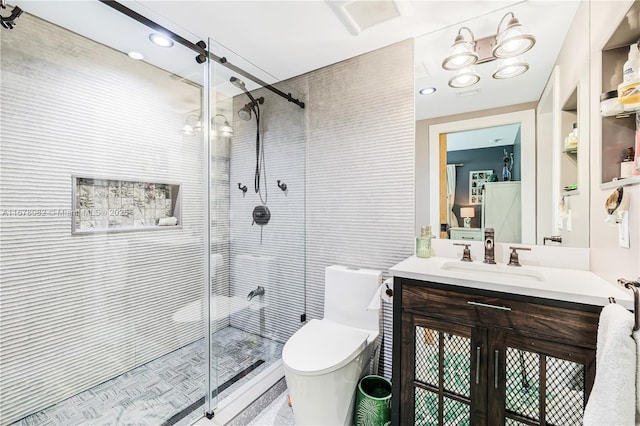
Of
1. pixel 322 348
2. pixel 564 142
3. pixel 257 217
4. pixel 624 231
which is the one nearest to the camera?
pixel 624 231

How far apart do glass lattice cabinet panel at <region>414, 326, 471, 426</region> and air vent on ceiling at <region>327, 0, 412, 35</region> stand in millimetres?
1673

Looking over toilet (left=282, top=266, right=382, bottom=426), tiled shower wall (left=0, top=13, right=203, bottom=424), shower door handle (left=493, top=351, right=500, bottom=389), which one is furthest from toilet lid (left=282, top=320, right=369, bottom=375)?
tiled shower wall (left=0, top=13, right=203, bottom=424)

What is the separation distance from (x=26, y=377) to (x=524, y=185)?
9.98 ft

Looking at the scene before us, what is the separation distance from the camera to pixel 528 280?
1.19 m

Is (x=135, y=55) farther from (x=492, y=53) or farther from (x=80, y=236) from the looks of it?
(x=492, y=53)

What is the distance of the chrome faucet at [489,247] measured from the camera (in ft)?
4.94

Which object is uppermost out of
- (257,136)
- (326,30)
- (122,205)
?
(326,30)

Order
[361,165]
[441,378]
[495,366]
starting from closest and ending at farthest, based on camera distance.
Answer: [495,366], [441,378], [361,165]

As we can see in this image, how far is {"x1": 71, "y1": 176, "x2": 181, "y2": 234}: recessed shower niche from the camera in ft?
5.92

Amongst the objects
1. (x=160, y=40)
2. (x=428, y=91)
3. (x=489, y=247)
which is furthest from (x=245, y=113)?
(x=489, y=247)

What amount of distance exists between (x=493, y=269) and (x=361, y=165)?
3.41ft

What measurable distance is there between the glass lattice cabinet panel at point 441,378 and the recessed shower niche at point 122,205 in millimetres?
2068

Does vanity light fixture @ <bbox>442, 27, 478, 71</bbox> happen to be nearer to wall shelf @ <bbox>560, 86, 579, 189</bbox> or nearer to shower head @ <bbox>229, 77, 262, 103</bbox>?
wall shelf @ <bbox>560, 86, 579, 189</bbox>

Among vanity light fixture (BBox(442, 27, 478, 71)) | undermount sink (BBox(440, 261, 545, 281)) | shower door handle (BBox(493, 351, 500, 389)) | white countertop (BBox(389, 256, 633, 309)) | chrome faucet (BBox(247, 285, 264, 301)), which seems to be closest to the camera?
white countertop (BBox(389, 256, 633, 309))
